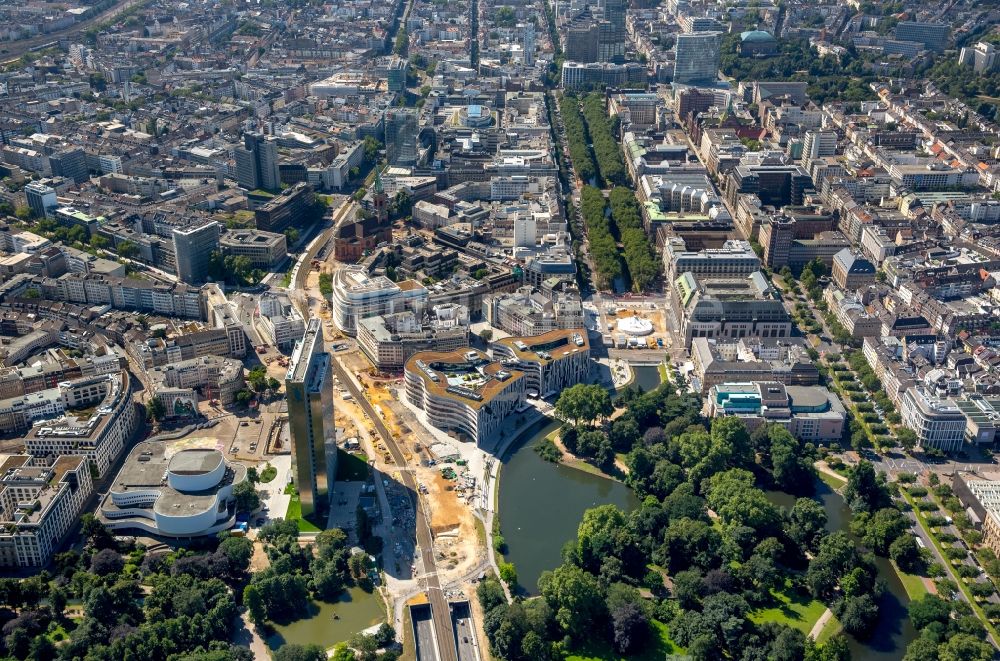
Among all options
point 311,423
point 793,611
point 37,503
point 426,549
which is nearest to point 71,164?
point 37,503

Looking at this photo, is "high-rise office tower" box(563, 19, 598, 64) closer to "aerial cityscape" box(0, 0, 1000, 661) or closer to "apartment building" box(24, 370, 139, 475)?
"aerial cityscape" box(0, 0, 1000, 661)

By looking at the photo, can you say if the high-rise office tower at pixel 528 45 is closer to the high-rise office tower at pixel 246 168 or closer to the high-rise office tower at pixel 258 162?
the high-rise office tower at pixel 258 162

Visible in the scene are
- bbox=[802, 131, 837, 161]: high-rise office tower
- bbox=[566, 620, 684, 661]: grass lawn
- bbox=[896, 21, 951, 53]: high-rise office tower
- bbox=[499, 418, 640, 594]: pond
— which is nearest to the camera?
bbox=[566, 620, 684, 661]: grass lawn

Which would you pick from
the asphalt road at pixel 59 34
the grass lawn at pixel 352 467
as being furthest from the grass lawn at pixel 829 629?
the asphalt road at pixel 59 34

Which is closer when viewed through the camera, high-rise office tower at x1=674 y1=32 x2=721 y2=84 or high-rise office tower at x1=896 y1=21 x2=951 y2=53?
high-rise office tower at x1=674 y1=32 x2=721 y2=84

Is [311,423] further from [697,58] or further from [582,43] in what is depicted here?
[582,43]

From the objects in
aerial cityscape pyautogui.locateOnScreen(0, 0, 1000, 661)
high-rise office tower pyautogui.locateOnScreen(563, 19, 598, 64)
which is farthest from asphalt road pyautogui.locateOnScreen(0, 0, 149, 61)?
high-rise office tower pyautogui.locateOnScreen(563, 19, 598, 64)
